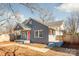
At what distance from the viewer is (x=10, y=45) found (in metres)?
1.93

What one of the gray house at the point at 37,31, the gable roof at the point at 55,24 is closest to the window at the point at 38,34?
the gray house at the point at 37,31

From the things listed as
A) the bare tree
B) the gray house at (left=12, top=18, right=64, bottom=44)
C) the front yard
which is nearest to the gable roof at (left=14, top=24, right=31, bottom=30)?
the gray house at (left=12, top=18, right=64, bottom=44)

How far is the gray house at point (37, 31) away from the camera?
192cm

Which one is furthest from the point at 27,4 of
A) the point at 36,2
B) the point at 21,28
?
the point at 21,28

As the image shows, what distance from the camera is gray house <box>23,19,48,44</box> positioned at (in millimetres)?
1917

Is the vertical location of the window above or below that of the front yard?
above

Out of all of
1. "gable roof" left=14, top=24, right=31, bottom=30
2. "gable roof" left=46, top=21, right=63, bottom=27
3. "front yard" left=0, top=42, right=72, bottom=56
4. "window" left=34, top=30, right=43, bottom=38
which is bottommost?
"front yard" left=0, top=42, right=72, bottom=56

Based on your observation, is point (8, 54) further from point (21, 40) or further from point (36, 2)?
point (36, 2)

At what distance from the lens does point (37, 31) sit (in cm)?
193

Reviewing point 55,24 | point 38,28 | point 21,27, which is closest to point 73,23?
point 55,24

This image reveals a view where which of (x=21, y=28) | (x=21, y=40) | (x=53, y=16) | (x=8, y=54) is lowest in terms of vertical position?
(x=8, y=54)

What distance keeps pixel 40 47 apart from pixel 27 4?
0.46 m

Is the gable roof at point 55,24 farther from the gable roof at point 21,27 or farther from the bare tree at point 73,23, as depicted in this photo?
the gable roof at point 21,27

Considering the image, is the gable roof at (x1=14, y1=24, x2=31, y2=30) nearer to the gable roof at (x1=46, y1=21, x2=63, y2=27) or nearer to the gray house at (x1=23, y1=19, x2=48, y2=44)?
the gray house at (x1=23, y1=19, x2=48, y2=44)
